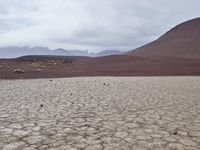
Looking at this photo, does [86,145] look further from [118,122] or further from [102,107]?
[102,107]

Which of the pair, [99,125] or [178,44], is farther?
[178,44]

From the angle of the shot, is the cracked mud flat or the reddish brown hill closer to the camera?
the cracked mud flat

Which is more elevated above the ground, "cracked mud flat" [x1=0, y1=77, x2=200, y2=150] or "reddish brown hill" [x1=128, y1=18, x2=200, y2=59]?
"reddish brown hill" [x1=128, y1=18, x2=200, y2=59]

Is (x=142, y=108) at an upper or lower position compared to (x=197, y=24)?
lower

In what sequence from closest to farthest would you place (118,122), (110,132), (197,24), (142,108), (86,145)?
(86,145) → (110,132) → (118,122) → (142,108) → (197,24)

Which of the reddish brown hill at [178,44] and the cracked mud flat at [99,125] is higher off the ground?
the reddish brown hill at [178,44]

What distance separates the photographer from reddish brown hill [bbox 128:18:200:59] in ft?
213

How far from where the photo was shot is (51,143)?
4121mm

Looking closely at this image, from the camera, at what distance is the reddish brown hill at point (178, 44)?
65062mm

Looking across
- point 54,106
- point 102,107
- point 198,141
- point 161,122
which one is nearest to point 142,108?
point 102,107

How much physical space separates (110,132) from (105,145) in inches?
27.2

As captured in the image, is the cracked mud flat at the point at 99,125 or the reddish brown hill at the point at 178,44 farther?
the reddish brown hill at the point at 178,44

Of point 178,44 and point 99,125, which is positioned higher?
point 178,44

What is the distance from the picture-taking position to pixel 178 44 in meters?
72.8
